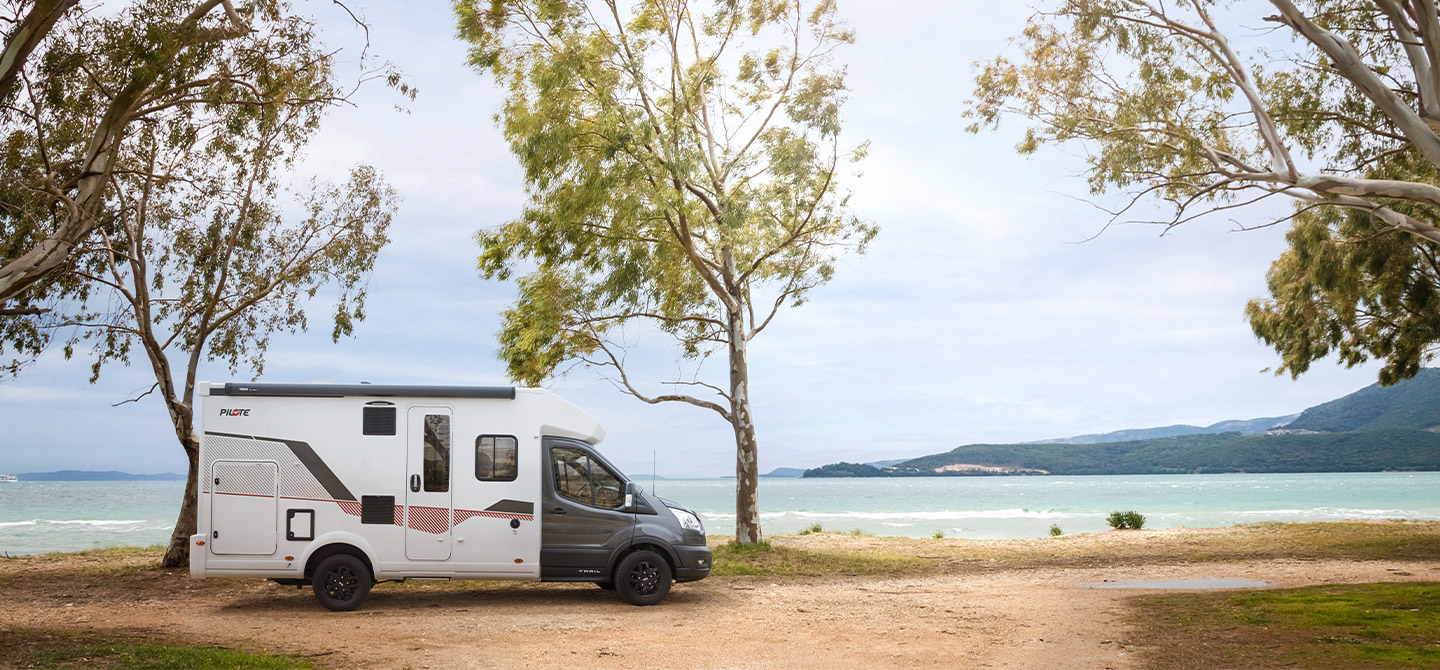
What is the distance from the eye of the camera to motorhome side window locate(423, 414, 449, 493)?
11727 mm

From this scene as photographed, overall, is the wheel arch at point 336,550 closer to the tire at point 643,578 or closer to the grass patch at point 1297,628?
the tire at point 643,578

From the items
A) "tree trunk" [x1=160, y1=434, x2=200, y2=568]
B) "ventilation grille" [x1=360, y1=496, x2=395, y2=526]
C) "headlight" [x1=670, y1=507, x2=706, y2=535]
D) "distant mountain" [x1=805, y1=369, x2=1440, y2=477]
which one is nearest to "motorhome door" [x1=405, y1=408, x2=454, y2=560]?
"ventilation grille" [x1=360, y1=496, x2=395, y2=526]

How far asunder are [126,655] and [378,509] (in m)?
3.46

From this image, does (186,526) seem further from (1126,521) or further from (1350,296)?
(1350,296)

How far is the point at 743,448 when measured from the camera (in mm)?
18766

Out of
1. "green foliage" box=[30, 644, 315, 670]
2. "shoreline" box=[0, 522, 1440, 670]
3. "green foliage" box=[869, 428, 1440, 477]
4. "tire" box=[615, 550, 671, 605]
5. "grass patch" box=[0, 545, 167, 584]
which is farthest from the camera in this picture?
"green foliage" box=[869, 428, 1440, 477]

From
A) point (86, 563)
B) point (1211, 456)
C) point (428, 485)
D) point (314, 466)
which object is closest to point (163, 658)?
point (314, 466)

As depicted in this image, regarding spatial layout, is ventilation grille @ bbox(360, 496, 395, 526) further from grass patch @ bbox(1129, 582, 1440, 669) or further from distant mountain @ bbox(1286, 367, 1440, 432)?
distant mountain @ bbox(1286, 367, 1440, 432)

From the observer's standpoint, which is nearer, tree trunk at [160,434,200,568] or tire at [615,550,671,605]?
tire at [615,550,671,605]

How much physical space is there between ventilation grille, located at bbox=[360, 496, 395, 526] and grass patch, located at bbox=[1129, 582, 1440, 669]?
326 inches

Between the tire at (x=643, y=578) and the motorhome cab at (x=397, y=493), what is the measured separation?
0.07 ft

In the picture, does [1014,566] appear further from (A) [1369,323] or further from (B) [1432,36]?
(A) [1369,323]

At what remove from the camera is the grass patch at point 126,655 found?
8.09 m

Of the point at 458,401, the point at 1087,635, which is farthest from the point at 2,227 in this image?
the point at 1087,635
